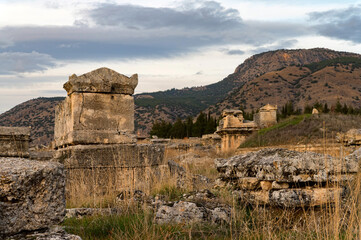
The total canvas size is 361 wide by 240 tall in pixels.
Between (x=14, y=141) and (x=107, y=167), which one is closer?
(x=107, y=167)

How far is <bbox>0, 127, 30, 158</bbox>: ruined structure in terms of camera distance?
765 cm

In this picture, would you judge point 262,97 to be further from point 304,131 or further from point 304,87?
point 304,131

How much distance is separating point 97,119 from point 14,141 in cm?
223

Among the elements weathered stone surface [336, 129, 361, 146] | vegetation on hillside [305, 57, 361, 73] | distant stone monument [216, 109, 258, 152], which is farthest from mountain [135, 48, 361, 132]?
weathered stone surface [336, 129, 361, 146]

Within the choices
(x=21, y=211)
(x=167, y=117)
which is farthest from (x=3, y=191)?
(x=167, y=117)

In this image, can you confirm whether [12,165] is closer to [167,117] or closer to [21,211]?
[21,211]

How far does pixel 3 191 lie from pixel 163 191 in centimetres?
348

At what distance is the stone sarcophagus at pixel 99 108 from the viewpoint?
261 inches

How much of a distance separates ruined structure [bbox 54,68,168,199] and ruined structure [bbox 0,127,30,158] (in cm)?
122

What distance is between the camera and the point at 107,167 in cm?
639

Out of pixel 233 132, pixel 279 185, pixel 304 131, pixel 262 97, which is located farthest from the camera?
pixel 262 97

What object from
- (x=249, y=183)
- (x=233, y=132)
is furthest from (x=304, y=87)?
(x=249, y=183)

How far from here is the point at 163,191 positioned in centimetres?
545

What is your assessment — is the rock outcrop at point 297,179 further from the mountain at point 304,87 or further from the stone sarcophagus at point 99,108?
the mountain at point 304,87
